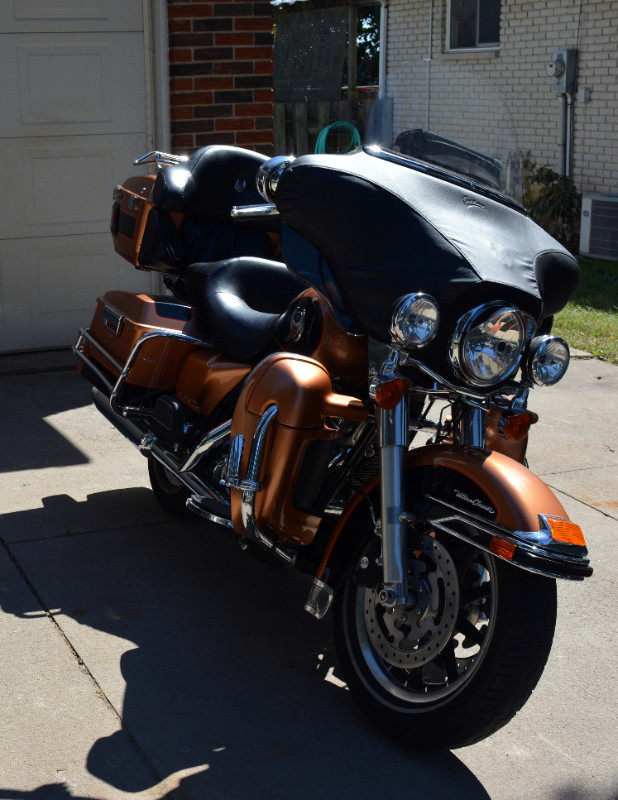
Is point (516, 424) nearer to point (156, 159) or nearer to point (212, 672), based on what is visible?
point (212, 672)

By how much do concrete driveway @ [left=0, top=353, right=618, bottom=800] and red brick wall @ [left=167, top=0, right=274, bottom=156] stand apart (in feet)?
9.89

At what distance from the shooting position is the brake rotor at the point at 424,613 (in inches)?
116

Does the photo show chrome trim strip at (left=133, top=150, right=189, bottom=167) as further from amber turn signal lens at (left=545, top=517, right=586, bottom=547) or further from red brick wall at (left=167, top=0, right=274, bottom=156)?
red brick wall at (left=167, top=0, right=274, bottom=156)

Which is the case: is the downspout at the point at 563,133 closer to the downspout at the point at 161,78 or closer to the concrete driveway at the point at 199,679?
the downspout at the point at 161,78

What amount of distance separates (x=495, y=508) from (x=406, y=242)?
2.50 feet

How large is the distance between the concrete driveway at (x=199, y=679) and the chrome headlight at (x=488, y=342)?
3.60 ft

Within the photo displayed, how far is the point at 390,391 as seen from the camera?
2.88 m

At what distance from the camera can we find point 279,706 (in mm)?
3262

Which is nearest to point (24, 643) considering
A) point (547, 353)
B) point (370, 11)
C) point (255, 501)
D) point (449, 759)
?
point (255, 501)

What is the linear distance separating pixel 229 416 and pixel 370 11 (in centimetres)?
2005

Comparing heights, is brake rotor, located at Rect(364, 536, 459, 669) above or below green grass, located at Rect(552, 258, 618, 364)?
above

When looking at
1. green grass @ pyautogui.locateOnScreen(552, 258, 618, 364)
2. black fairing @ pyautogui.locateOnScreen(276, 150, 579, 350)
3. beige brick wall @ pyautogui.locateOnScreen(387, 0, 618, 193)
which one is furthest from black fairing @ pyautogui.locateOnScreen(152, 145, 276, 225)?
beige brick wall @ pyautogui.locateOnScreen(387, 0, 618, 193)

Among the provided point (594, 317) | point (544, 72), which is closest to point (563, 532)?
point (594, 317)

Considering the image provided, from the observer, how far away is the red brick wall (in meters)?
7.04
